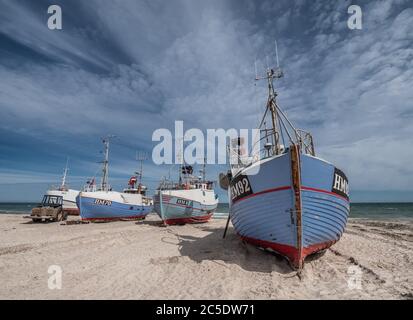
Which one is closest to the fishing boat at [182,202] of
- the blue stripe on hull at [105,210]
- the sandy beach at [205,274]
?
the blue stripe on hull at [105,210]

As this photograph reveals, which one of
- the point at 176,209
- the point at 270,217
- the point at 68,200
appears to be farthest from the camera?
the point at 68,200

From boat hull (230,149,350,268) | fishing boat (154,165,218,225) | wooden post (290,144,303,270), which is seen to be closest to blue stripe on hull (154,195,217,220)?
fishing boat (154,165,218,225)

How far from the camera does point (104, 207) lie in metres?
25.5

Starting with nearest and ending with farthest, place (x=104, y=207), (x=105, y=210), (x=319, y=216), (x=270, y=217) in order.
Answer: (x=319, y=216), (x=270, y=217), (x=104, y=207), (x=105, y=210)

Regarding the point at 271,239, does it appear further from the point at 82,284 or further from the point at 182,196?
the point at 182,196

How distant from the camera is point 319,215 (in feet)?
24.5

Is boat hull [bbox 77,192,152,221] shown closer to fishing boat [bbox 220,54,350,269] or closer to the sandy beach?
the sandy beach

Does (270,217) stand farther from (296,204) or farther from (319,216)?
(319,216)

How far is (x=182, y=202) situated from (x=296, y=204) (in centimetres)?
1586

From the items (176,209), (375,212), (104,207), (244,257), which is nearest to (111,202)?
(104,207)

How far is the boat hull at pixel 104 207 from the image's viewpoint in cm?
2464

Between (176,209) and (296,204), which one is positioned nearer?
(296,204)

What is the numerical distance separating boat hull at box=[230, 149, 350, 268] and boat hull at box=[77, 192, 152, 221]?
70.1 ft
